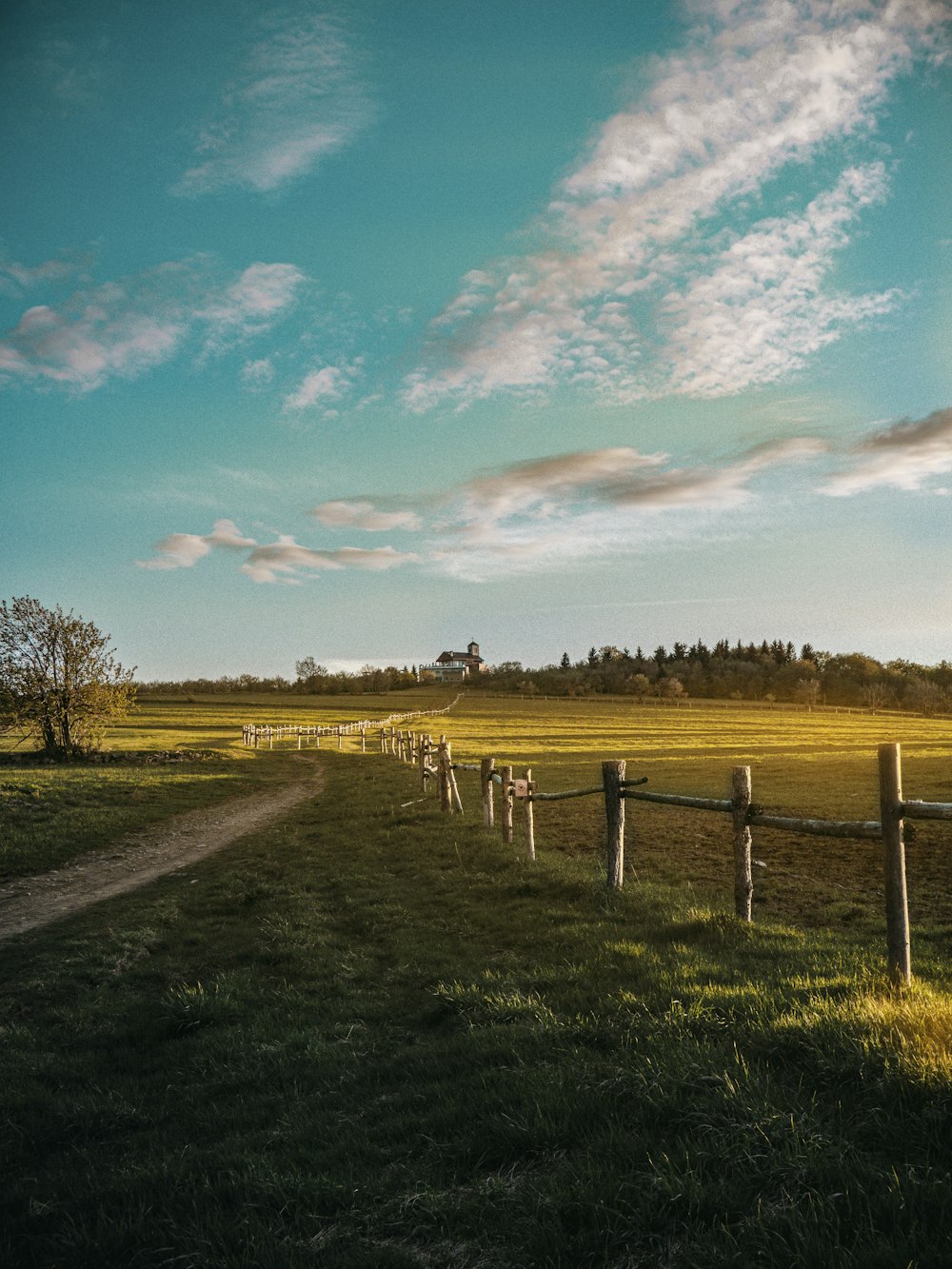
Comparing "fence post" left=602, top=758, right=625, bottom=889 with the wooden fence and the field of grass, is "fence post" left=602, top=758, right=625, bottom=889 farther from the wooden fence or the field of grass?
the field of grass

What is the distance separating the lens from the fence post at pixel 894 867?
21.1 feet

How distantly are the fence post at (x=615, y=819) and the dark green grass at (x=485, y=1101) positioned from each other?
1285mm

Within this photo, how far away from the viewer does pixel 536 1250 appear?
11.2 ft

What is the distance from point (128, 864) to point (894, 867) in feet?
45.0

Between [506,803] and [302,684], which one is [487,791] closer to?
[506,803]

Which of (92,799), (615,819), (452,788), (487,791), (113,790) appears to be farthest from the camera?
(113,790)

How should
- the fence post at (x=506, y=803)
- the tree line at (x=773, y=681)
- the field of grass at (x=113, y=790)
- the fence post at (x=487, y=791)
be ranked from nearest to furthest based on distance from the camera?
the fence post at (x=506, y=803) < the field of grass at (x=113, y=790) < the fence post at (x=487, y=791) < the tree line at (x=773, y=681)

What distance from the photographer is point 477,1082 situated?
16.6 feet

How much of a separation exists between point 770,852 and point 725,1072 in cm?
1392

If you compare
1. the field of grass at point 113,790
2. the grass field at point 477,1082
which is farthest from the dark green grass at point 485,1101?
the field of grass at point 113,790

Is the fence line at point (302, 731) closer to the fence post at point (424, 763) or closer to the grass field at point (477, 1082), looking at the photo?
the fence post at point (424, 763)

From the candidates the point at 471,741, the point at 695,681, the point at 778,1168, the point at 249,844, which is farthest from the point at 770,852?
the point at 695,681

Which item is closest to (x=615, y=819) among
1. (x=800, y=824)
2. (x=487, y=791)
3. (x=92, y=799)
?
(x=800, y=824)

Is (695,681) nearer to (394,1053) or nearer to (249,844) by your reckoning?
(249,844)
